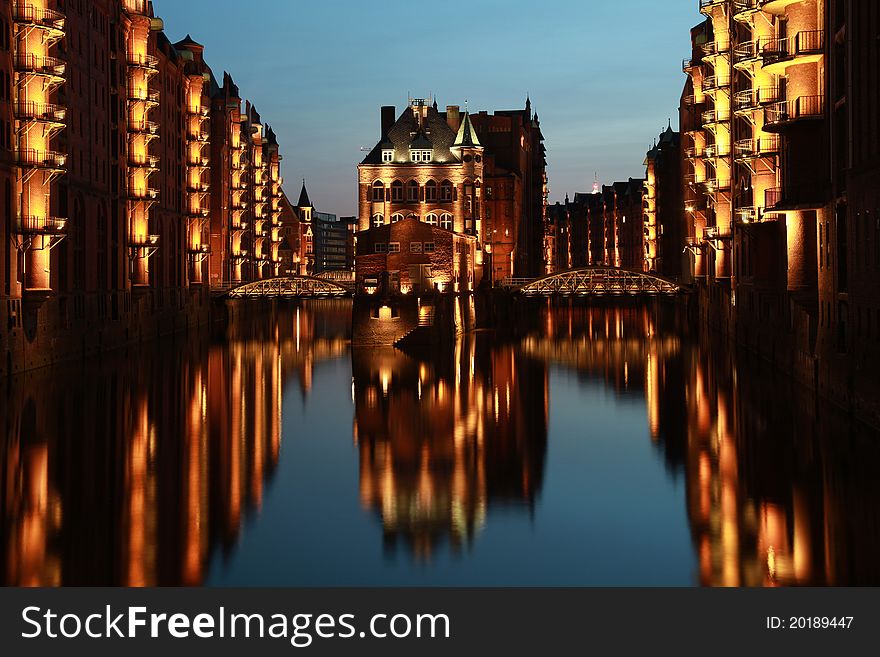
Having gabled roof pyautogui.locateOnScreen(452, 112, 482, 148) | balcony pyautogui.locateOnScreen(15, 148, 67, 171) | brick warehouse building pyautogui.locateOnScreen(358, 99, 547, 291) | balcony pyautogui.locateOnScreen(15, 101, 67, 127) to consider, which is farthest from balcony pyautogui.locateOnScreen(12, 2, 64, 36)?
gabled roof pyautogui.locateOnScreen(452, 112, 482, 148)

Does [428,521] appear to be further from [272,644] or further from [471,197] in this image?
[471,197]

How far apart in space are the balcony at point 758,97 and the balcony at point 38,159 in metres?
30.2

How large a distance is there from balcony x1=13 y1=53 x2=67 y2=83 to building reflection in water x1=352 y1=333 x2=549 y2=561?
1898 cm

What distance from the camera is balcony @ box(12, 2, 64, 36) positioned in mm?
50000

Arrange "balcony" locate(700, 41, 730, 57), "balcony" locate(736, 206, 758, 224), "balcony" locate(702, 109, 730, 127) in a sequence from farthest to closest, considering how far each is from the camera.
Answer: "balcony" locate(702, 109, 730, 127) → "balcony" locate(700, 41, 730, 57) → "balcony" locate(736, 206, 758, 224)

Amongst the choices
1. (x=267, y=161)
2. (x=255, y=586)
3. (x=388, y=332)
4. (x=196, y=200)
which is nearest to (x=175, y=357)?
(x=388, y=332)

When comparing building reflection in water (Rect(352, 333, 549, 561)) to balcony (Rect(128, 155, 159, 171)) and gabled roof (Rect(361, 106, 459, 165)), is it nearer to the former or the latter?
balcony (Rect(128, 155, 159, 171))

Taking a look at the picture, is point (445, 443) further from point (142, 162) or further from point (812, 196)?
point (142, 162)

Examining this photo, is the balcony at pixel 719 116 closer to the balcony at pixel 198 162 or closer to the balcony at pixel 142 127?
the balcony at pixel 142 127

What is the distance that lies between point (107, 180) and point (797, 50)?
40079 mm

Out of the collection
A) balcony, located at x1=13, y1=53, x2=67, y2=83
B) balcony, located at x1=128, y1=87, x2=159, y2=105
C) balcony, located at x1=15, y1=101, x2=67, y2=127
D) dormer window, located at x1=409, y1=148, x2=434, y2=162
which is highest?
dormer window, located at x1=409, y1=148, x2=434, y2=162

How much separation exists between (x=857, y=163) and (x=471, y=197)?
224 feet

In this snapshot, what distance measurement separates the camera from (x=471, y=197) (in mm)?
104062

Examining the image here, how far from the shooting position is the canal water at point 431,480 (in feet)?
70.6
